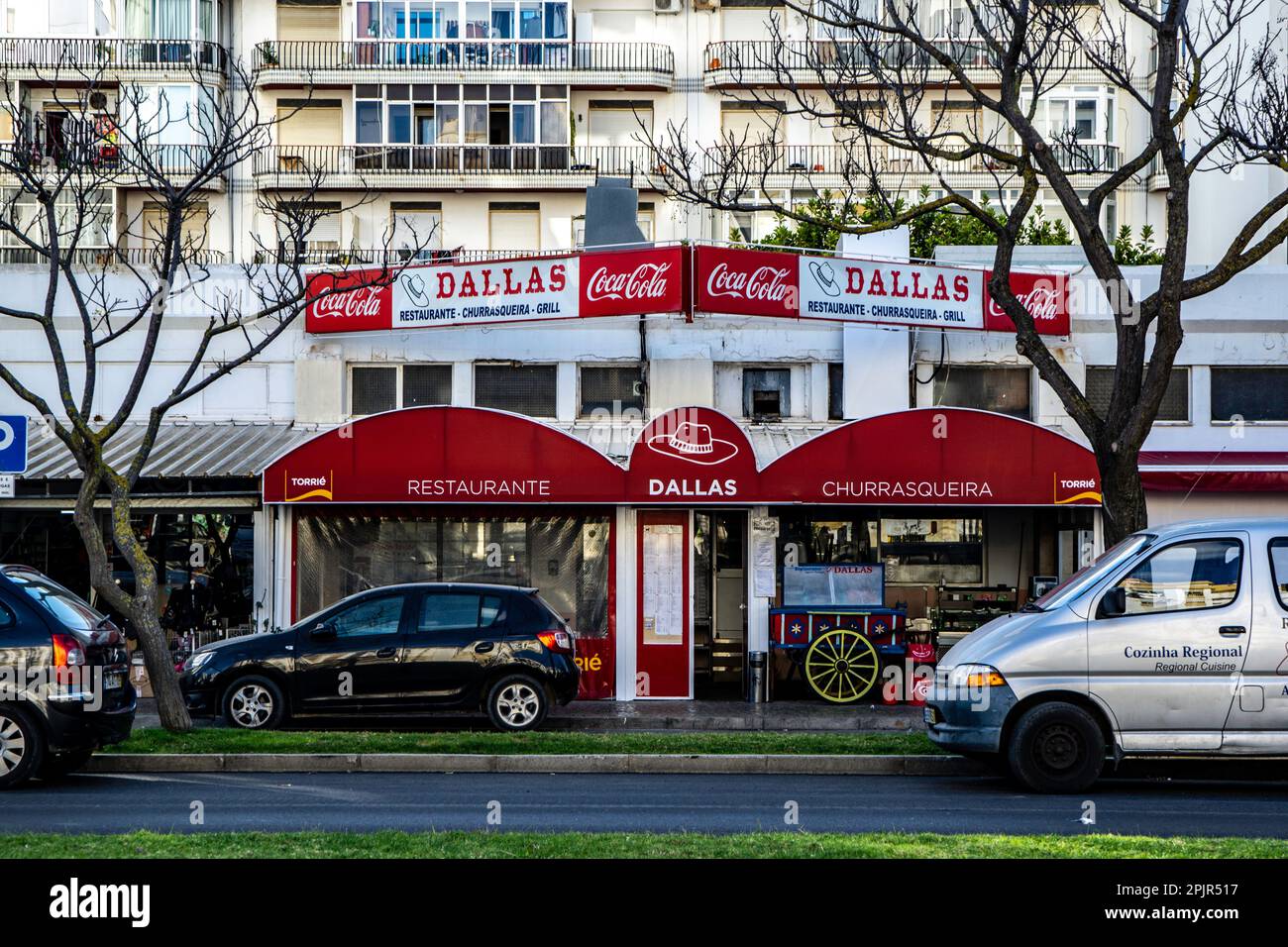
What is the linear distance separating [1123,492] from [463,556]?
9.21 metres

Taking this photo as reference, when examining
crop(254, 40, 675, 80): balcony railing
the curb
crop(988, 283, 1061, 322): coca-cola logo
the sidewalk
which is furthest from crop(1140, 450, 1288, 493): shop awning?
crop(254, 40, 675, 80): balcony railing

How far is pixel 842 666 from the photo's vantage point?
19.4 metres

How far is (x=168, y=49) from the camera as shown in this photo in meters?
45.2

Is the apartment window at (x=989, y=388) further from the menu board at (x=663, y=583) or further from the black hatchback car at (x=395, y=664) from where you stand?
the black hatchback car at (x=395, y=664)

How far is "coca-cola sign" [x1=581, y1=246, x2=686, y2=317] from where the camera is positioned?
19703 millimetres

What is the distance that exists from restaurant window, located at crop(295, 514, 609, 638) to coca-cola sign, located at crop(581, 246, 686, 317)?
106 inches

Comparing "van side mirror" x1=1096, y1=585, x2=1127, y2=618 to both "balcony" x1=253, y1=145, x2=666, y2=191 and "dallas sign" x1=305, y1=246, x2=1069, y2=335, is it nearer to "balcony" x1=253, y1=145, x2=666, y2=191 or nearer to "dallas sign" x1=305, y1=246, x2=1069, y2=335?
"dallas sign" x1=305, y1=246, x2=1069, y2=335

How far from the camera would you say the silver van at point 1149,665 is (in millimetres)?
12109

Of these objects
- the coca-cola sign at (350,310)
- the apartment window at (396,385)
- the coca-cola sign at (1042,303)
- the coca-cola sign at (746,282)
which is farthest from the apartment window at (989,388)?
the coca-cola sign at (350,310)

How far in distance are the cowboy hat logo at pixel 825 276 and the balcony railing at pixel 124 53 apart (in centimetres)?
2892

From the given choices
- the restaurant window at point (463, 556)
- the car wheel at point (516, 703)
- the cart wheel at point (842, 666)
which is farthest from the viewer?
the restaurant window at point (463, 556)

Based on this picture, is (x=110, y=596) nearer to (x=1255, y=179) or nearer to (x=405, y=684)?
(x=405, y=684)

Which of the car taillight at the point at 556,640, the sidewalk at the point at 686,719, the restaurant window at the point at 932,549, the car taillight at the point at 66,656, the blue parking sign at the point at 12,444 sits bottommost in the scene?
the sidewalk at the point at 686,719

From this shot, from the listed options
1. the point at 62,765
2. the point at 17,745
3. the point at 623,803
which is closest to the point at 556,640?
the point at 623,803
